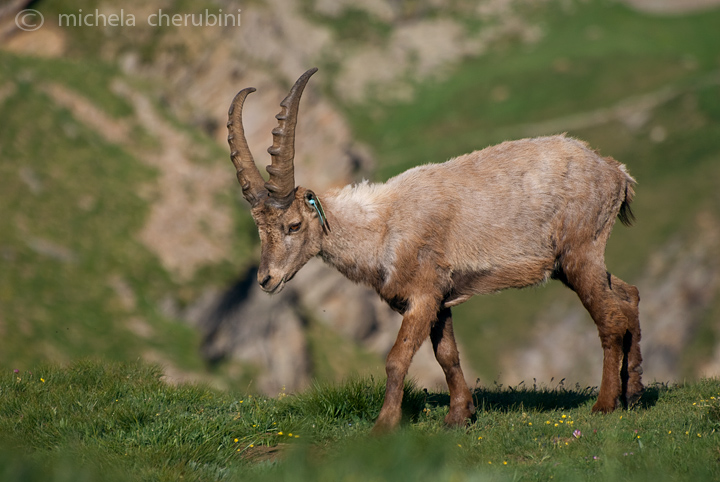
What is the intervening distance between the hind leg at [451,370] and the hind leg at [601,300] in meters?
1.70

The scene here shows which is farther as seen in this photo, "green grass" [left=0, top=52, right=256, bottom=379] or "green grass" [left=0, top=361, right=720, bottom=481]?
"green grass" [left=0, top=52, right=256, bottom=379]

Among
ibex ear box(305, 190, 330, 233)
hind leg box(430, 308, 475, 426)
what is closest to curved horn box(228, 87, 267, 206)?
ibex ear box(305, 190, 330, 233)

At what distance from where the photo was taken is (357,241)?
28.8 feet

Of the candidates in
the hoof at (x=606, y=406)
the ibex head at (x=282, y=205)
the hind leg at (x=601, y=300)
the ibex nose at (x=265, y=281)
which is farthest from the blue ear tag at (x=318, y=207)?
the hoof at (x=606, y=406)

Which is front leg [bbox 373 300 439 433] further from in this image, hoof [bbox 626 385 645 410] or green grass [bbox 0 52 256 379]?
green grass [bbox 0 52 256 379]

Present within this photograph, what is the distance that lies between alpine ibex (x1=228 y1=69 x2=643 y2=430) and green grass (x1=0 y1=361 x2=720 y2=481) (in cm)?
62

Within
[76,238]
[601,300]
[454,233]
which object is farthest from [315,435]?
[76,238]

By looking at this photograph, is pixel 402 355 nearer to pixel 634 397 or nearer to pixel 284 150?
pixel 284 150

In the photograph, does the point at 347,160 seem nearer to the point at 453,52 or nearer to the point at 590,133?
the point at 590,133

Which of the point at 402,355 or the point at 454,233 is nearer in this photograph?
the point at 402,355

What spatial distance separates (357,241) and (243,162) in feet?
5.42

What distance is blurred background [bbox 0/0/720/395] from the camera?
2870 cm

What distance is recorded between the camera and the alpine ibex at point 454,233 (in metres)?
8.49

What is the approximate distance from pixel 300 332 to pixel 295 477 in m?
29.6
